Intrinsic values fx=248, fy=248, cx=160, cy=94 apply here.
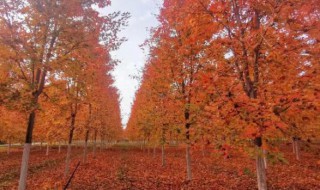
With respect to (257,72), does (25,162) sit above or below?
below

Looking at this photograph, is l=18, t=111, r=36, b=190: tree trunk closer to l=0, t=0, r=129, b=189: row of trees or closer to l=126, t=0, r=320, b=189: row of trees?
l=0, t=0, r=129, b=189: row of trees

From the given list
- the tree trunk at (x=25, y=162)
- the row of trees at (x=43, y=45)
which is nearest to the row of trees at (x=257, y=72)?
the row of trees at (x=43, y=45)

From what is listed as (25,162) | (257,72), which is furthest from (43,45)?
(257,72)

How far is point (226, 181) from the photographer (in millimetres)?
12906

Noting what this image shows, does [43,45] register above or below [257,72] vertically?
above

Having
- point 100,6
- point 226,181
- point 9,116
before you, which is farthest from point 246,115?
point 9,116

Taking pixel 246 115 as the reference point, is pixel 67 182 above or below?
below

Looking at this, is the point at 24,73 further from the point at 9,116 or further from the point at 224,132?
the point at 9,116

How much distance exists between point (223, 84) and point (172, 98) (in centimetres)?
741

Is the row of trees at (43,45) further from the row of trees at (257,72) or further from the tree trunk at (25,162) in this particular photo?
the row of trees at (257,72)

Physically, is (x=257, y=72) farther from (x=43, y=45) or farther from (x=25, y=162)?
(x=25, y=162)

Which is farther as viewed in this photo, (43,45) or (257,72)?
(43,45)

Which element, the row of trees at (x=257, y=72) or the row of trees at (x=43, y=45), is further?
the row of trees at (x=43, y=45)

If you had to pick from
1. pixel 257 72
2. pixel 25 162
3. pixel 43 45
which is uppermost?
pixel 43 45
